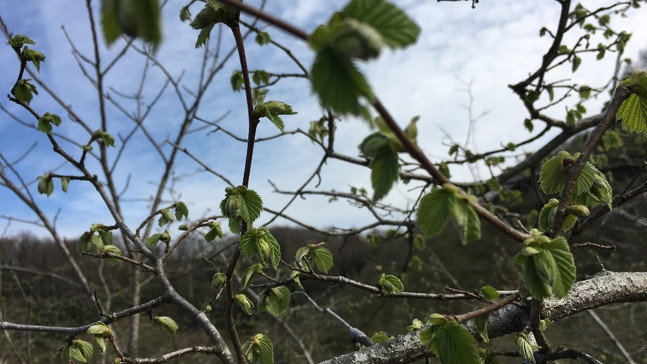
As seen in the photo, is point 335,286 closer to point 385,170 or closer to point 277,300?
point 277,300

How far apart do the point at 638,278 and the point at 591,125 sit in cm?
182

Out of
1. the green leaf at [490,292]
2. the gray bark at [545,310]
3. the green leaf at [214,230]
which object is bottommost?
the gray bark at [545,310]

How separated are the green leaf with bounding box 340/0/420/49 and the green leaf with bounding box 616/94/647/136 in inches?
19.9

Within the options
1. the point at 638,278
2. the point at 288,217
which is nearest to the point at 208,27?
the point at 638,278

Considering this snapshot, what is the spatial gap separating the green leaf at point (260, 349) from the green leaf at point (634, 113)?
0.83 meters

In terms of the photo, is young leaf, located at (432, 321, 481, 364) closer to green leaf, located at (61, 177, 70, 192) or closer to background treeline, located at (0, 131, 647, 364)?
green leaf, located at (61, 177, 70, 192)

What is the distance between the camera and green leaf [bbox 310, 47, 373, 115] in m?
0.33

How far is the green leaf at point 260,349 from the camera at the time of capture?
0.96m

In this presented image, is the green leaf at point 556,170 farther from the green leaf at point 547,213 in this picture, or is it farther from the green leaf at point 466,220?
the green leaf at point 466,220

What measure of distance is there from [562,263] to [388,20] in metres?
0.39

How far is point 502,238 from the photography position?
7.21 m

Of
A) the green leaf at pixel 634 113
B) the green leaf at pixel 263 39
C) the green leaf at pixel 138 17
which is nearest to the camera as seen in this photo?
the green leaf at pixel 138 17

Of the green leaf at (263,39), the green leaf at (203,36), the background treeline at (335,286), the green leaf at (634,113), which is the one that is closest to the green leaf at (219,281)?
the green leaf at (203,36)

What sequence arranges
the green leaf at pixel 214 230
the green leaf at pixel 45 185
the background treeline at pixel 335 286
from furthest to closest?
the background treeline at pixel 335 286 < the green leaf at pixel 45 185 < the green leaf at pixel 214 230
